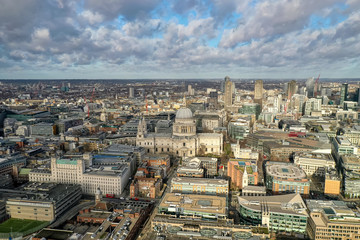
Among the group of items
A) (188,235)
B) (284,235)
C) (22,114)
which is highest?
(22,114)

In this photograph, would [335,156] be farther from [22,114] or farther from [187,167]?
[22,114]

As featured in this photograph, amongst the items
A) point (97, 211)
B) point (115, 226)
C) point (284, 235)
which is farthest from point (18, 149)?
point (284, 235)

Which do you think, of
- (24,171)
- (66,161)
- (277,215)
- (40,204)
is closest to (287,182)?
(277,215)

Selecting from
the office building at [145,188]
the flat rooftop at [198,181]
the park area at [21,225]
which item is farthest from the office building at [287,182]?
the park area at [21,225]

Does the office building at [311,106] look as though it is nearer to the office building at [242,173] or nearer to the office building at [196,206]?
the office building at [242,173]

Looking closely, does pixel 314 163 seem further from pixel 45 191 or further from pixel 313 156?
pixel 45 191

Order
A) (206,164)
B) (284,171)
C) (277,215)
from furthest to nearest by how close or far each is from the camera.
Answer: (206,164) < (284,171) < (277,215)
